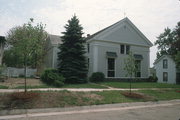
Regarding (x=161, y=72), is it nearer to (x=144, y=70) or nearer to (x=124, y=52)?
(x=144, y=70)

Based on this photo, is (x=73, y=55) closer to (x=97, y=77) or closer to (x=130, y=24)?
(x=97, y=77)

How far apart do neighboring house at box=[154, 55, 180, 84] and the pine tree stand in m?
21.8

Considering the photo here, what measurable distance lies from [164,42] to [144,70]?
73.8 feet

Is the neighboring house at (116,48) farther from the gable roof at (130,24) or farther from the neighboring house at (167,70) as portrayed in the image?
the neighboring house at (167,70)

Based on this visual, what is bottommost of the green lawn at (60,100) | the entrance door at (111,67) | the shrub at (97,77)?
the green lawn at (60,100)

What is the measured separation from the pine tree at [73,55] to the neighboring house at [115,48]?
2292 mm

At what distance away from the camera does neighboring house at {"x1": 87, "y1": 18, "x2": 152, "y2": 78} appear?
2106cm

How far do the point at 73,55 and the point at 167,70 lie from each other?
2371 cm

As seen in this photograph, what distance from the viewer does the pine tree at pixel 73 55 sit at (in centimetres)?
1801

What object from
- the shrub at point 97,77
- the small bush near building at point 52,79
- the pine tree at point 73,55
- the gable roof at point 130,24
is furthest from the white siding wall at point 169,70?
the small bush near building at point 52,79

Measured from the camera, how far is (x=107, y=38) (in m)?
21.6

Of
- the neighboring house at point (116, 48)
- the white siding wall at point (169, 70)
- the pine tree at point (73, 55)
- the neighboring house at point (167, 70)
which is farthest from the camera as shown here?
the white siding wall at point (169, 70)

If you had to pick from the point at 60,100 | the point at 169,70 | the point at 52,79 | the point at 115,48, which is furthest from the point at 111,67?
the point at 169,70

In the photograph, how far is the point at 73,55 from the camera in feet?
62.0
